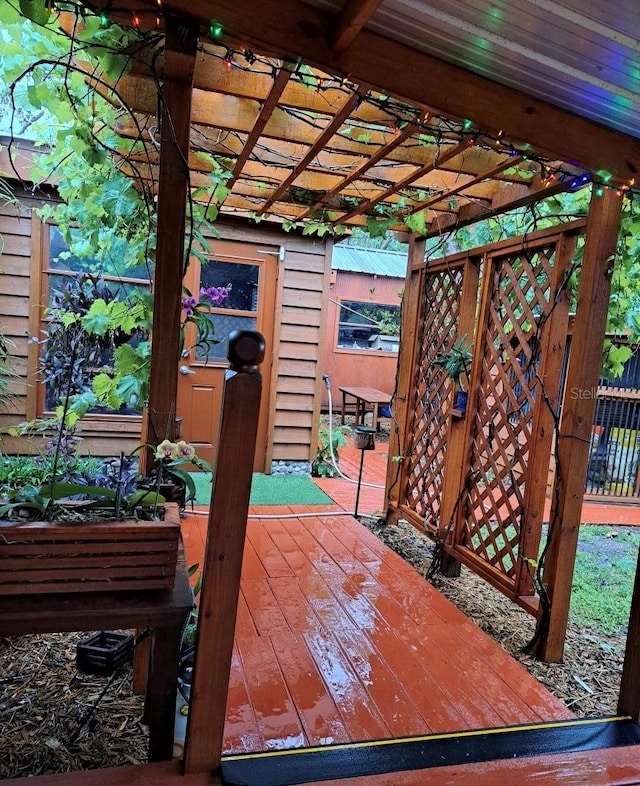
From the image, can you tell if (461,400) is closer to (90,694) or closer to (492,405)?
(492,405)

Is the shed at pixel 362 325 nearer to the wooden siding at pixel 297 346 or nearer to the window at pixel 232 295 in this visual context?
the wooden siding at pixel 297 346

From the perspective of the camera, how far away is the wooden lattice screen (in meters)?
2.55

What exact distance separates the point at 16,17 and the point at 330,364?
7866 mm

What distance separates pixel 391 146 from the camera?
2248 millimetres

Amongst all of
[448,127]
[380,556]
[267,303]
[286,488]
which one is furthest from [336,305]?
[448,127]

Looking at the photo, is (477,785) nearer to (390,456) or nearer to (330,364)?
(390,456)

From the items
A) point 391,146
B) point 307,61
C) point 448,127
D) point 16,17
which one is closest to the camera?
point 307,61

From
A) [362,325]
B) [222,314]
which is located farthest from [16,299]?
[362,325]

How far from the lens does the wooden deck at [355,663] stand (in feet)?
5.60

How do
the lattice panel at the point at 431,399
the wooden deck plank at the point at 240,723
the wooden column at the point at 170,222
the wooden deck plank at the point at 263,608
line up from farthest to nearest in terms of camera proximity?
the lattice panel at the point at 431,399, the wooden deck plank at the point at 263,608, the wooden deck plank at the point at 240,723, the wooden column at the point at 170,222

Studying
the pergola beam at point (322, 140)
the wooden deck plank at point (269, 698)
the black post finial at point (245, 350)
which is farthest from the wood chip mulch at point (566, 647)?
the pergola beam at point (322, 140)

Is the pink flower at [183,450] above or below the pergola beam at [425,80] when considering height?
below

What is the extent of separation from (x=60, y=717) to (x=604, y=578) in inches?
126

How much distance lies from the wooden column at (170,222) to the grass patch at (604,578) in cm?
253
